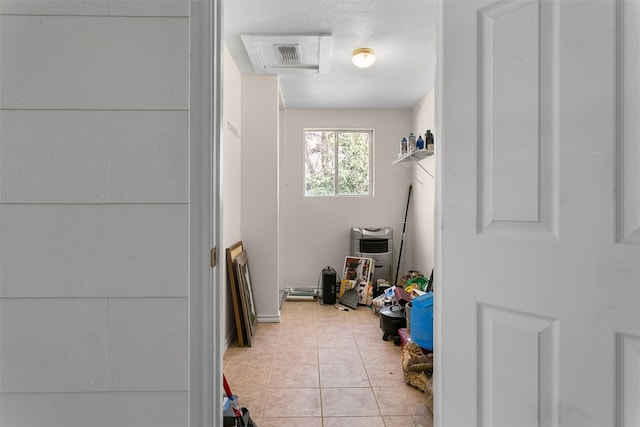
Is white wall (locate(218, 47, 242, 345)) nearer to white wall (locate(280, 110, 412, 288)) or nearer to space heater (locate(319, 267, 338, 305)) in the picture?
space heater (locate(319, 267, 338, 305))

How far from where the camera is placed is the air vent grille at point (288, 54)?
8.66 feet

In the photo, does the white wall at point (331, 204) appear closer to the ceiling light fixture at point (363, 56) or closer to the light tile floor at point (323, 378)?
the light tile floor at point (323, 378)

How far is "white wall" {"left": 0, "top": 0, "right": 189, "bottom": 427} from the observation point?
96cm

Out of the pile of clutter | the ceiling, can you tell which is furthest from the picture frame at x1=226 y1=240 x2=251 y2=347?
the ceiling

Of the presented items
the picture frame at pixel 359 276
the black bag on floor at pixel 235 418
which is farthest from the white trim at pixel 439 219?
the picture frame at pixel 359 276

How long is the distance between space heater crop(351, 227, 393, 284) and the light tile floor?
1.05 meters

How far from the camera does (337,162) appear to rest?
15.5 ft

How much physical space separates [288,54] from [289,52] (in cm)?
4

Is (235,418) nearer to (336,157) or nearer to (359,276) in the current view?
(359,276)

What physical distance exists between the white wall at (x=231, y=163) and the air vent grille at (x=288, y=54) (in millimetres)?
435

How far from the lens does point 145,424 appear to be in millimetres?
990

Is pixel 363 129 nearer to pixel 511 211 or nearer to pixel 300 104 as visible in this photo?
pixel 300 104

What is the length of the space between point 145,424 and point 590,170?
1408mm

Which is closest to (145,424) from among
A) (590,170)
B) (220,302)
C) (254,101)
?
(220,302)
